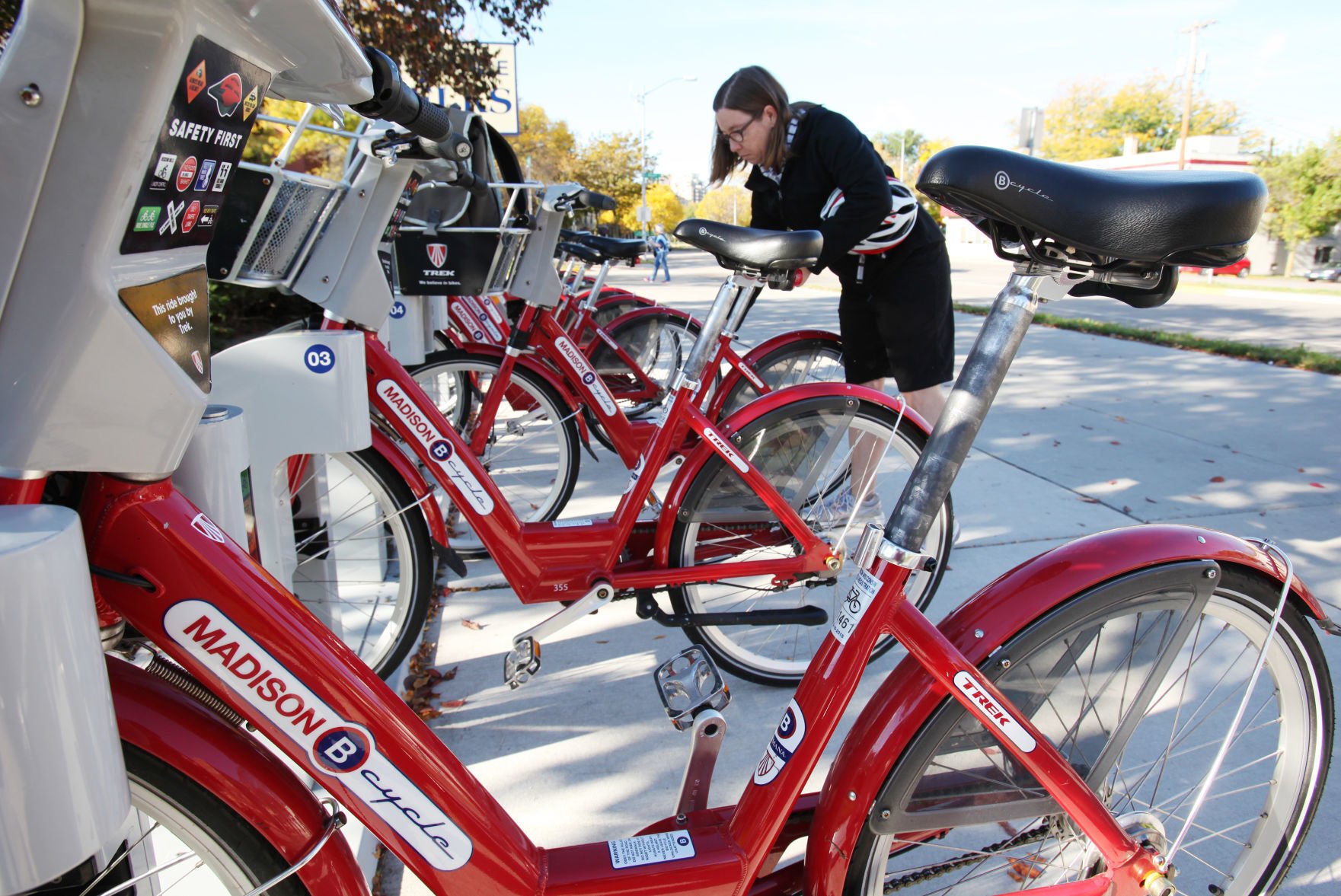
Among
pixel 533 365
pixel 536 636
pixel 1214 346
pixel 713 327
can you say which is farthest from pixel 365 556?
pixel 1214 346

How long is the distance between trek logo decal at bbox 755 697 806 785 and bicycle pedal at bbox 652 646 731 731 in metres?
0.14

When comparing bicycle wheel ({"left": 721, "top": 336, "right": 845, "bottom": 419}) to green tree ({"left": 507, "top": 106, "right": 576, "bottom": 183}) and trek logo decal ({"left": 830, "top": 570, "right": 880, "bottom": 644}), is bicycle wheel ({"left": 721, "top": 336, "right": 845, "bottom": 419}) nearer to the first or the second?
trek logo decal ({"left": 830, "top": 570, "right": 880, "bottom": 644})

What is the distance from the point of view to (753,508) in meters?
2.75

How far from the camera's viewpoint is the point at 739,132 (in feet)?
10.4

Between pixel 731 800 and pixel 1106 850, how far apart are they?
1062mm

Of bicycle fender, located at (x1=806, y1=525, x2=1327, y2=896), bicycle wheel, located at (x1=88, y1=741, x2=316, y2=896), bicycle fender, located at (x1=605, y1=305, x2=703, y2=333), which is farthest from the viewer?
bicycle fender, located at (x1=605, y1=305, x2=703, y2=333)

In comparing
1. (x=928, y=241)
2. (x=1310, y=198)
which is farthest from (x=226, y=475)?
(x=1310, y=198)

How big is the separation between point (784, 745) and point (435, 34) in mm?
4672

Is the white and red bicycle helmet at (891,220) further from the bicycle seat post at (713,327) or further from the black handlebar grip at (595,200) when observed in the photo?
the black handlebar grip at (595,200)

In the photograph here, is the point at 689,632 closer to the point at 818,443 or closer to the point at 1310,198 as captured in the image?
the point at 818,443

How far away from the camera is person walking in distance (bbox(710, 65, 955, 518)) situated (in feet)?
9.81

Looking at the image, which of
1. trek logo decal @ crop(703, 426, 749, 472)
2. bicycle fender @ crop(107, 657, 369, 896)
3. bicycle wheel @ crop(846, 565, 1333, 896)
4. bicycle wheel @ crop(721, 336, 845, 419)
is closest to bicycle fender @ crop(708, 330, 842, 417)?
bicycle wheel @ crop(721, 336, 845, 419)

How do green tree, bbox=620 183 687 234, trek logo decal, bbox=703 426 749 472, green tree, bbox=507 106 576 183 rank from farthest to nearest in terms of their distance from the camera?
green tree, bbox=620 183 687 234 < green tree, bbox=507 106 576 183 < trek logo decal, bbox=703 426 749 472

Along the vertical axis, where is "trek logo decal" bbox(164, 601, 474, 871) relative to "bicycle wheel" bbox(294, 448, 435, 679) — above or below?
above
